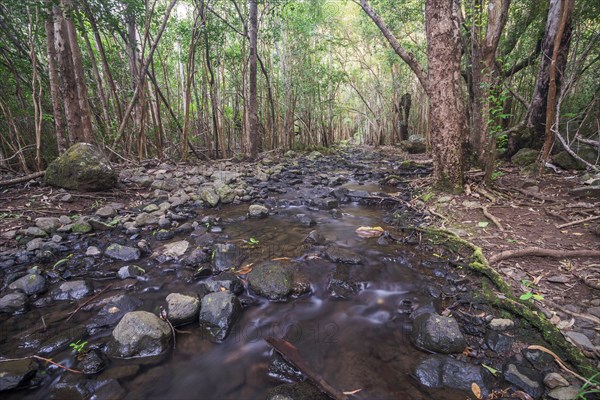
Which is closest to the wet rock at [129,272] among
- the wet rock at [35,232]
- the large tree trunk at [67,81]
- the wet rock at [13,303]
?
the wet rock at [13,303]

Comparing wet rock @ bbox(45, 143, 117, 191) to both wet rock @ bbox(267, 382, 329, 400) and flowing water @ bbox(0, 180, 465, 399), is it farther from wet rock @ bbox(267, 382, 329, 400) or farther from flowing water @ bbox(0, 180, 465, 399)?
wet rock @ bbox(267, 382, 329, 400)

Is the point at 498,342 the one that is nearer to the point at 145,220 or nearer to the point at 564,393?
the point at 564,393

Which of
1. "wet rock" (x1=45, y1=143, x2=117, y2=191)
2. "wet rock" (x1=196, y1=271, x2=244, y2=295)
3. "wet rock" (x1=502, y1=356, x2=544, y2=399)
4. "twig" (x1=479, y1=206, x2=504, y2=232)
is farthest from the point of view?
"wet rock" (x1=45, y1=143, x2=117, y2=191)

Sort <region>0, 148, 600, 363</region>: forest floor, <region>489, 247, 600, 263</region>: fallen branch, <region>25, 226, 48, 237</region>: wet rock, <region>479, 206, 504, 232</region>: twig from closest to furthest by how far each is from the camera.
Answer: <region>0, 148, 600, 363</region>: forest floor < <region>489, 247, 600, 263</region>: fallen branch < <region>479, 206, 504, 232</region>: twig < <region>25, 226, 48, 237</region>: wet rock

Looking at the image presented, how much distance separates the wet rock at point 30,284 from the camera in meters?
2.92

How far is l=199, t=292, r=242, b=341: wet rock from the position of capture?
8.11 ft

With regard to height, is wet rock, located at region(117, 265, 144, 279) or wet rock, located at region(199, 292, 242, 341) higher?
wet rock, located at region(117, 265, 144, 279)

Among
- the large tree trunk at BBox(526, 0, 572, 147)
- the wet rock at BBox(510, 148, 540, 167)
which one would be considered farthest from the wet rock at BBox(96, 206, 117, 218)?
the large tree trunk at BBox(526, 0, 572, 147)

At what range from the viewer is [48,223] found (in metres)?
4.25

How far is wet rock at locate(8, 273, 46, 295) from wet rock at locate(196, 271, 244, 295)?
1.66m

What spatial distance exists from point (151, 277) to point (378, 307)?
2594 mm

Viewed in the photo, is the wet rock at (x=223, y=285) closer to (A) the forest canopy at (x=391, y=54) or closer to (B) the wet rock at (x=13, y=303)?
(B) the wet rock at (x=13, y=303)

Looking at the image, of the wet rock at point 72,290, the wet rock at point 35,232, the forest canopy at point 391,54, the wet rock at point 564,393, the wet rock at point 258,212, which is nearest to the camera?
the wet rock at point 564,393

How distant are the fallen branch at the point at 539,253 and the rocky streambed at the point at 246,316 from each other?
1.26 ft
